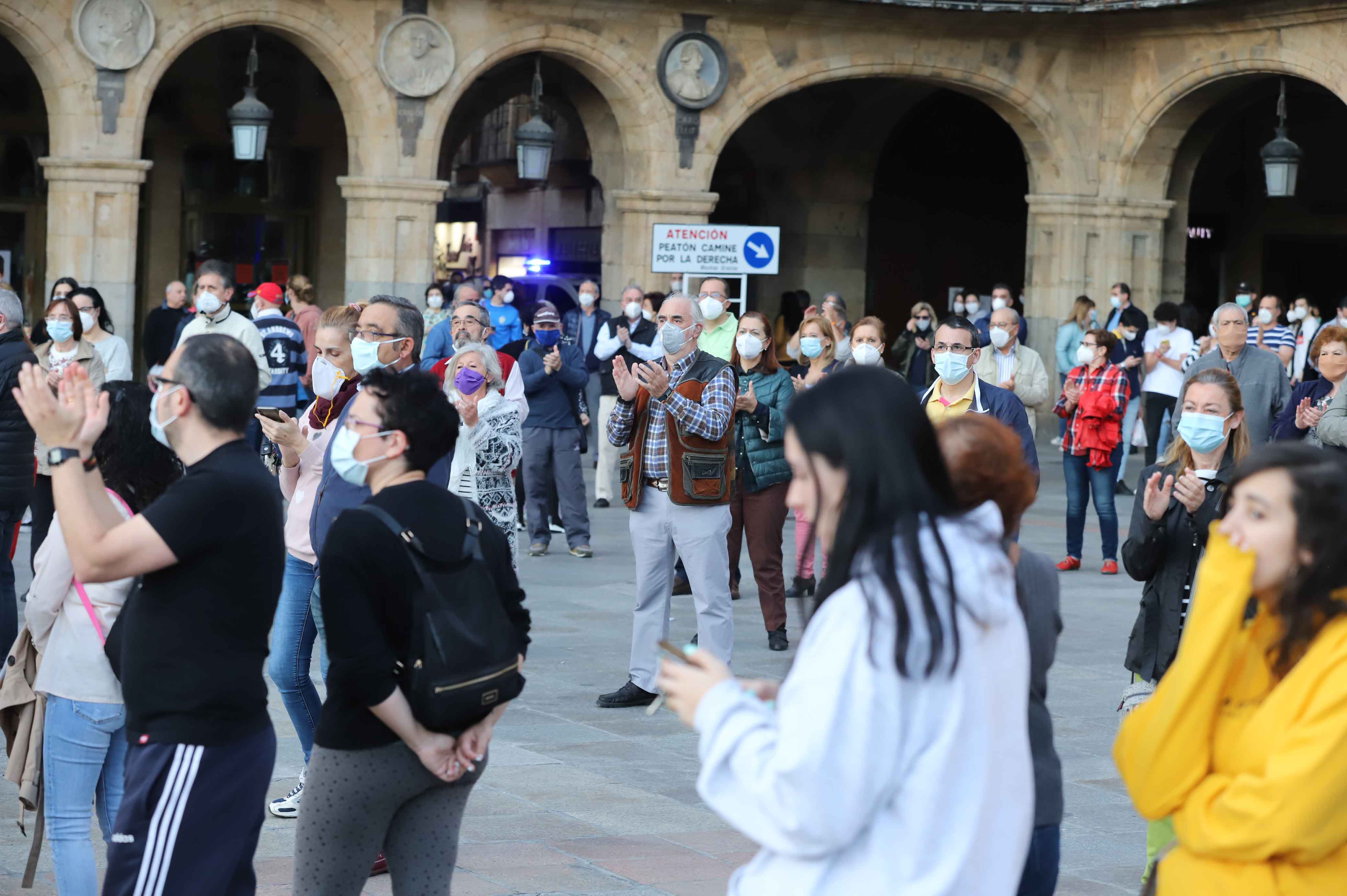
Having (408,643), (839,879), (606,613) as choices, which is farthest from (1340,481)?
(606,613)

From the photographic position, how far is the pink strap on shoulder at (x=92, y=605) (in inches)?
167

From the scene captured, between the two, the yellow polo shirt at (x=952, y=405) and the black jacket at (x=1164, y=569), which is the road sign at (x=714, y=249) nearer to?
the yellow polo shirt at (x=952, y=405)

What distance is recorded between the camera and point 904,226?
26.9m

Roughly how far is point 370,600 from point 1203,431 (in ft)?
8.87

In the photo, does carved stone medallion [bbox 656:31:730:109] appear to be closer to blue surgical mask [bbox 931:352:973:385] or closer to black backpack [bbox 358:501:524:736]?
blue surgical mask [bbox 931:352:973:385]

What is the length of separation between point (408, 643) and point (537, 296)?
1884 centimetres

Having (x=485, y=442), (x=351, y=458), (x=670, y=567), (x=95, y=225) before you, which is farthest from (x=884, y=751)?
(x=95, y=225)

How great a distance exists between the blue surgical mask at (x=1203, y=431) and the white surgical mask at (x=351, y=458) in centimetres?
251

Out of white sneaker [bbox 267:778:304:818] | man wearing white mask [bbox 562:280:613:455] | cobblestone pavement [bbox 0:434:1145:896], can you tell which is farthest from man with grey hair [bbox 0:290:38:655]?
man wearing white mask [bbox 562:280:613:455]

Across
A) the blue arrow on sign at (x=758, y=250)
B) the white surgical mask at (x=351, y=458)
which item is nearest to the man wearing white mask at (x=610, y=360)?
the blue arrow on sign at (x=758, y=250)

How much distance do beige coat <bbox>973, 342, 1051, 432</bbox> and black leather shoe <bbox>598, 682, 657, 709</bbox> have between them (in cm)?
461

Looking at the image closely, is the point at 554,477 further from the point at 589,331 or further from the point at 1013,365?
the point at 589,331

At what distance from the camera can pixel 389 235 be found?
1873 centimetres

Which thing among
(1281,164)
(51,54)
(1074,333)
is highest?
(51,54)
